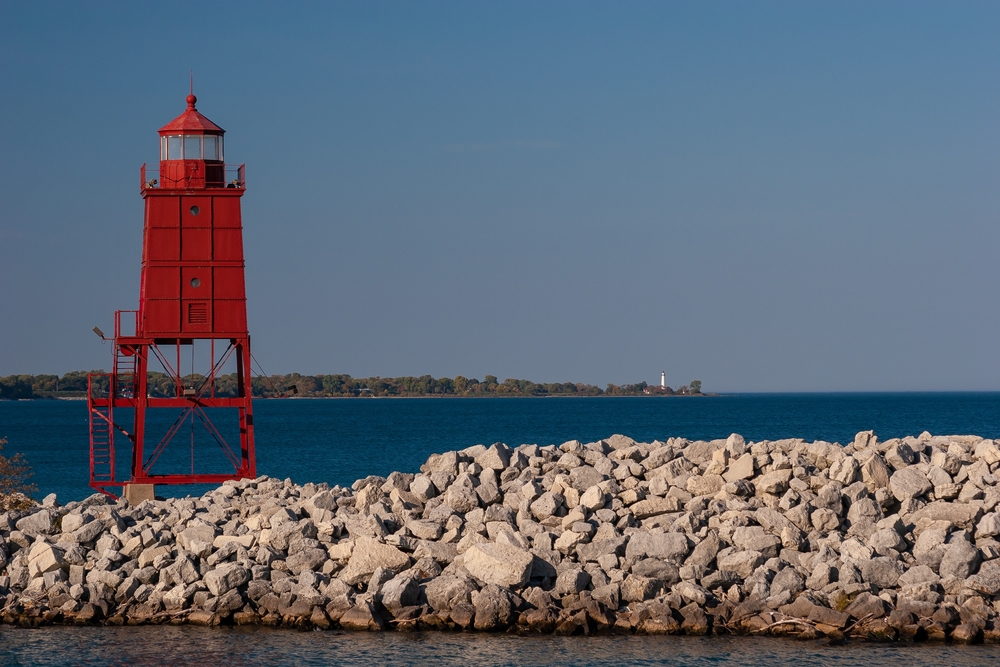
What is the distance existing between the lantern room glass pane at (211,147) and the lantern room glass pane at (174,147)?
1.71ft

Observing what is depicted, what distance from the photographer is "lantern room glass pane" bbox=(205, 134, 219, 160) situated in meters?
26.8

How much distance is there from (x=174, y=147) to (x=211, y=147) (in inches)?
29.8

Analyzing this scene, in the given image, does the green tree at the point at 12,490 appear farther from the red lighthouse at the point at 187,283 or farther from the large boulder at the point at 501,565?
the large boulder at the point at 501,565

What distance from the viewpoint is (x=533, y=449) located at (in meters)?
→ 21.5

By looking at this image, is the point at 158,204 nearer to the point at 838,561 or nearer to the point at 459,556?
the point at 459,556

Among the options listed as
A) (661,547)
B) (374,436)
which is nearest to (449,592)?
(661,547)

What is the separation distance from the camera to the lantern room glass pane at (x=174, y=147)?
26719mm

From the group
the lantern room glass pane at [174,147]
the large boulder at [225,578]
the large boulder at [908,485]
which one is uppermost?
the lantern room glass pane at [174,147]

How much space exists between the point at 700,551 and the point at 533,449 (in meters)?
4.45

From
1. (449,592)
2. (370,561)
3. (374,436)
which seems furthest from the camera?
(374,436)

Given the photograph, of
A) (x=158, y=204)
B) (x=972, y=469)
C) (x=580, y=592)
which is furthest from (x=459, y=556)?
(x=158, y=204)

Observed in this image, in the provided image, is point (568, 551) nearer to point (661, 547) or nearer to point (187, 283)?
point (661, 547)

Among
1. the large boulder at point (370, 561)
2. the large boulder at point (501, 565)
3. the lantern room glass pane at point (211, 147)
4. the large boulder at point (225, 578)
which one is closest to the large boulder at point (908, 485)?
the large boulder at point (501, 565)

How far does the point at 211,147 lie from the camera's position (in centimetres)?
2680
